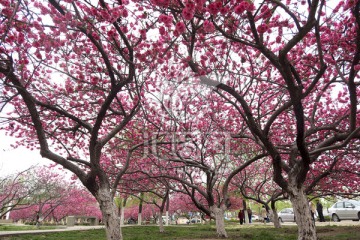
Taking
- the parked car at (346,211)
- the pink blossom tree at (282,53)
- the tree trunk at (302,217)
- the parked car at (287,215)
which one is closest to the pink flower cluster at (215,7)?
Result: the pink blossom tree at (282,53)

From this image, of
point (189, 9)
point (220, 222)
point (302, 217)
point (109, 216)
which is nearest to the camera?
point (189, 9)

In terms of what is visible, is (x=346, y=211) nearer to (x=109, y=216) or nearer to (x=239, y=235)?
(x=239, y=235)

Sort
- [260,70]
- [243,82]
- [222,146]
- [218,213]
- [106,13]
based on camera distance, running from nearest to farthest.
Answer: [106,13], [260,70], [243,82], [218,213], [222,146]

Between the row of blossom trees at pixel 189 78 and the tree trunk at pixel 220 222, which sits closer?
the row of blossom trees at pixel 189 78

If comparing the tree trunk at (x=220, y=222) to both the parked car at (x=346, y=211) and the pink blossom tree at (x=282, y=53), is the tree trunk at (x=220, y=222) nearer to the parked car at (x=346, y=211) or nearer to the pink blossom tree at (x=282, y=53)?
the pink blossom tree at (x=282, y=53)

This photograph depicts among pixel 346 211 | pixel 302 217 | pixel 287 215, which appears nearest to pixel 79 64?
pixel 302 217

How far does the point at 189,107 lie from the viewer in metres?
9.73

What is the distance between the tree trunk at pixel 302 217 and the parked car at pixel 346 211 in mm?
14067

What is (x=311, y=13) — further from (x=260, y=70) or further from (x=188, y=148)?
(x=188, y=148)

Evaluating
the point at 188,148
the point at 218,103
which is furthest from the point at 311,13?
the point at 188,148

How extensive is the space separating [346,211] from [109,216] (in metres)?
18.0

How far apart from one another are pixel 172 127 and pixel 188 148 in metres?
1.58

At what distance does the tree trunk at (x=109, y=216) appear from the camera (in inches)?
229

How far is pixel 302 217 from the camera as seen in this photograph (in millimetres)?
6547
